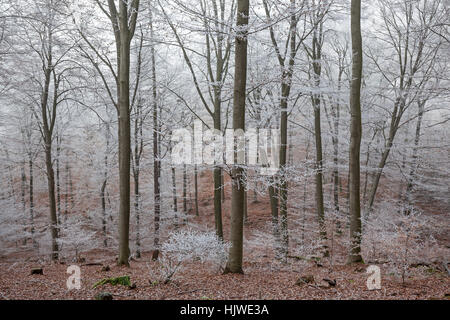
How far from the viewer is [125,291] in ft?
16.8

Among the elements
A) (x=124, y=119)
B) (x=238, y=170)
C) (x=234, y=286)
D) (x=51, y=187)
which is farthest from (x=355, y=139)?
(x=51, y=187)

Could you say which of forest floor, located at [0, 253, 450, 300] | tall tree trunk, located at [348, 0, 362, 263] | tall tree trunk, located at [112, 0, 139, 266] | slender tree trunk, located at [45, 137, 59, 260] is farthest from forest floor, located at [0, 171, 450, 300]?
slender tree trunk, located at [45, 137, 59, 260]

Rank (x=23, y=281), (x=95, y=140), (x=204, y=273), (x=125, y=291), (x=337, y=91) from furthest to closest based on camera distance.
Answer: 1. (x=95, y=140)
2. (x=337, y=91)
3. (x=204, y=273)
4. (x=23, y=281)
5. (x=125, y=291)

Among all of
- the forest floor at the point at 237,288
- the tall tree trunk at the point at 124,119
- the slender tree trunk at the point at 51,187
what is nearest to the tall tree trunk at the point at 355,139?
the forest floor at the point at 237,288

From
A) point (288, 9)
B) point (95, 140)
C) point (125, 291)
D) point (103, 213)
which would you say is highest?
point (288, 9)

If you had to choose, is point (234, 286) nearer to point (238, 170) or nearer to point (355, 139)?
point (238, 170)

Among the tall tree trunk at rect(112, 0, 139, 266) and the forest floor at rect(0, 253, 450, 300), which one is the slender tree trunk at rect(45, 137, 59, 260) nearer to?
the tall tree trunk at rect(112, 0, 139, 266)

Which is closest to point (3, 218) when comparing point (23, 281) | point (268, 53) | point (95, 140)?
point (95, 140)

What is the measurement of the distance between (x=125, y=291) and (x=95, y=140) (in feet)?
57.3

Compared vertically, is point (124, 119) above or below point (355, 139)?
above

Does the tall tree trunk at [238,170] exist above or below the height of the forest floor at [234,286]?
above

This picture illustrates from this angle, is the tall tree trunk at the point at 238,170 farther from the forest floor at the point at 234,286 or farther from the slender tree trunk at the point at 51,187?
the slender tree trunk at the point at 51,187
